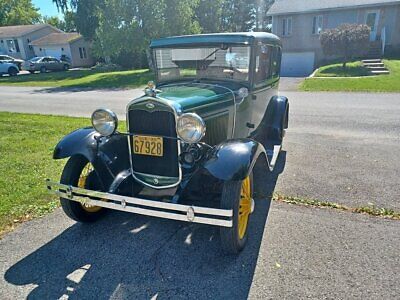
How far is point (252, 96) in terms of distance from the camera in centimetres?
423

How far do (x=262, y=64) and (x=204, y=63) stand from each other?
92cm

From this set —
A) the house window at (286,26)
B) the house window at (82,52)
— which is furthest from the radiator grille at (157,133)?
the house window at (82,52)

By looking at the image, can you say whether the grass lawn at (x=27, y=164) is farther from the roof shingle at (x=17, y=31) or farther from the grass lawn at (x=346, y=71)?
the roof shingle at (x=17, y=31)

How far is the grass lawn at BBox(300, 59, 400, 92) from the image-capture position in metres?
13.0

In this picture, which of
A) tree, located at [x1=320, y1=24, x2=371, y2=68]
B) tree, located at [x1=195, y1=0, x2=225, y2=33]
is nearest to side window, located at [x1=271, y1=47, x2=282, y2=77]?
tree, located at [x1=320, y1=24, x2=371, y2=68]

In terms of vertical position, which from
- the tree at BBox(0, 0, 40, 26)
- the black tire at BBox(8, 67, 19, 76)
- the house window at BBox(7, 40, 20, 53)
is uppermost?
the tree at BBox(0, 0, 40, 26)

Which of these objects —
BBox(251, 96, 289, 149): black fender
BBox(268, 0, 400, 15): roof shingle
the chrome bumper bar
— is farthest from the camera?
BBox(268, 0, 400, 15): roof shingle

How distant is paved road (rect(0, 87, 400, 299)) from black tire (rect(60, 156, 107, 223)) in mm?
174

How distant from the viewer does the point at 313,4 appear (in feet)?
76.6

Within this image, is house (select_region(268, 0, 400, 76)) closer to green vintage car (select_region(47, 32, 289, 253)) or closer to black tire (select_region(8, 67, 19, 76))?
green vintage car (select_region(47, 32, 289, 253))

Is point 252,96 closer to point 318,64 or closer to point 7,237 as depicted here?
point 7,237

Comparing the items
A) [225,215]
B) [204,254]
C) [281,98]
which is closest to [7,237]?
[204,254]

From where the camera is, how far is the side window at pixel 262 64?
4227 millimetres

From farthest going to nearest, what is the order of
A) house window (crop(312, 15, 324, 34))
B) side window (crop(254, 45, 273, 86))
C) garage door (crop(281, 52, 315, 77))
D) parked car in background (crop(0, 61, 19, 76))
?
1. parked car in background (crop(0, 61, 19, 76))
2. house window (crop(312, 15, 324, 34))
3. garage door (crop(281, 52, 315, 77))
4. side window (crop(254, 45, 273, 86))
